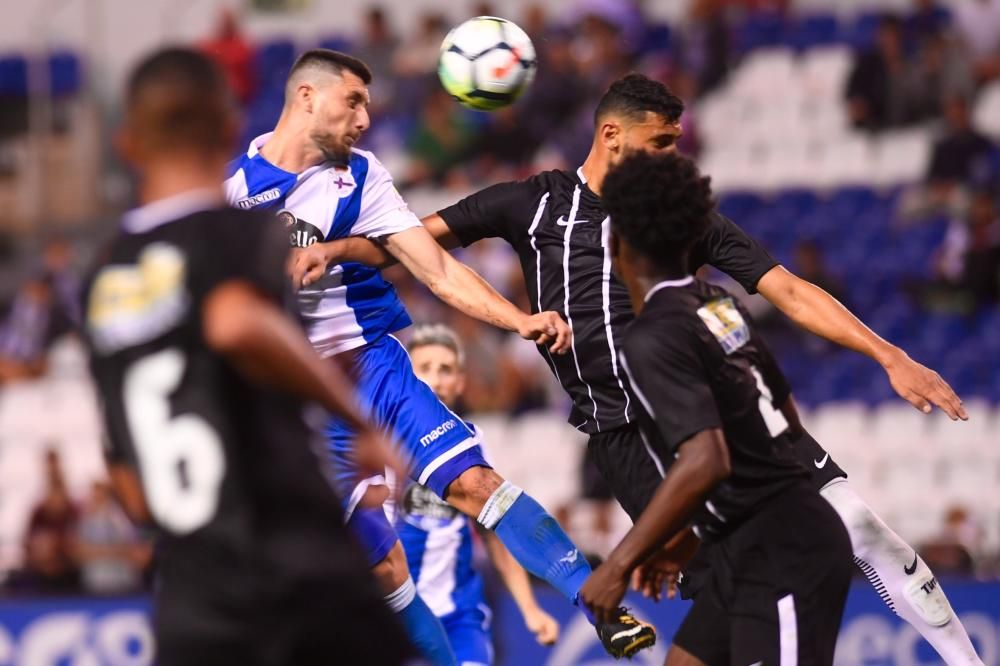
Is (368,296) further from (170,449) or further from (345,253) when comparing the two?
(170,449)

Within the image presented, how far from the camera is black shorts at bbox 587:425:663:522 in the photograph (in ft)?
23.0

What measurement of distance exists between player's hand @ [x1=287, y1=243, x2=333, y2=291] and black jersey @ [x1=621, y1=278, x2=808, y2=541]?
5.87 feet

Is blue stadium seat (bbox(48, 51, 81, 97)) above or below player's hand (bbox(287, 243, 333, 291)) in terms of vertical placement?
below

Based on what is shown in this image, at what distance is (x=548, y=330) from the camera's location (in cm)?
641

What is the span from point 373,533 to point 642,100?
87.3 inches

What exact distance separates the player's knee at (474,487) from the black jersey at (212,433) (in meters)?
2.86

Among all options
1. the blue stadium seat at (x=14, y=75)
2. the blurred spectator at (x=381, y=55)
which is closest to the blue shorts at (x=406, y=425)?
the blurred spectator at (x=381, y=55)

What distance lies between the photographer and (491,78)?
25.5 ft

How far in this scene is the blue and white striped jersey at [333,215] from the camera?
7285 mm

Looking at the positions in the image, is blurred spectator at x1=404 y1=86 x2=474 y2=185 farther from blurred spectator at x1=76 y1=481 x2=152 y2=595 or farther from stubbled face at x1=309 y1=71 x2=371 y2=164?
stubbled face at x1=309 y1=71 x2=371 y2=164

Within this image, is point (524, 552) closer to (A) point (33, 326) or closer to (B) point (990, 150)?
(B) point (990, 150)

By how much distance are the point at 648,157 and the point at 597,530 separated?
26.6 ft

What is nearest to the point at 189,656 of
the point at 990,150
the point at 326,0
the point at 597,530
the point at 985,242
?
the point at 597,530

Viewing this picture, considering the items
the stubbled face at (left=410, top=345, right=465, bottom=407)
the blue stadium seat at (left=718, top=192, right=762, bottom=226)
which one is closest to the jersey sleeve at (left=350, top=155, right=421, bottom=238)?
the stubbled face at (left=410, top=345, right=465, bottom=407)
